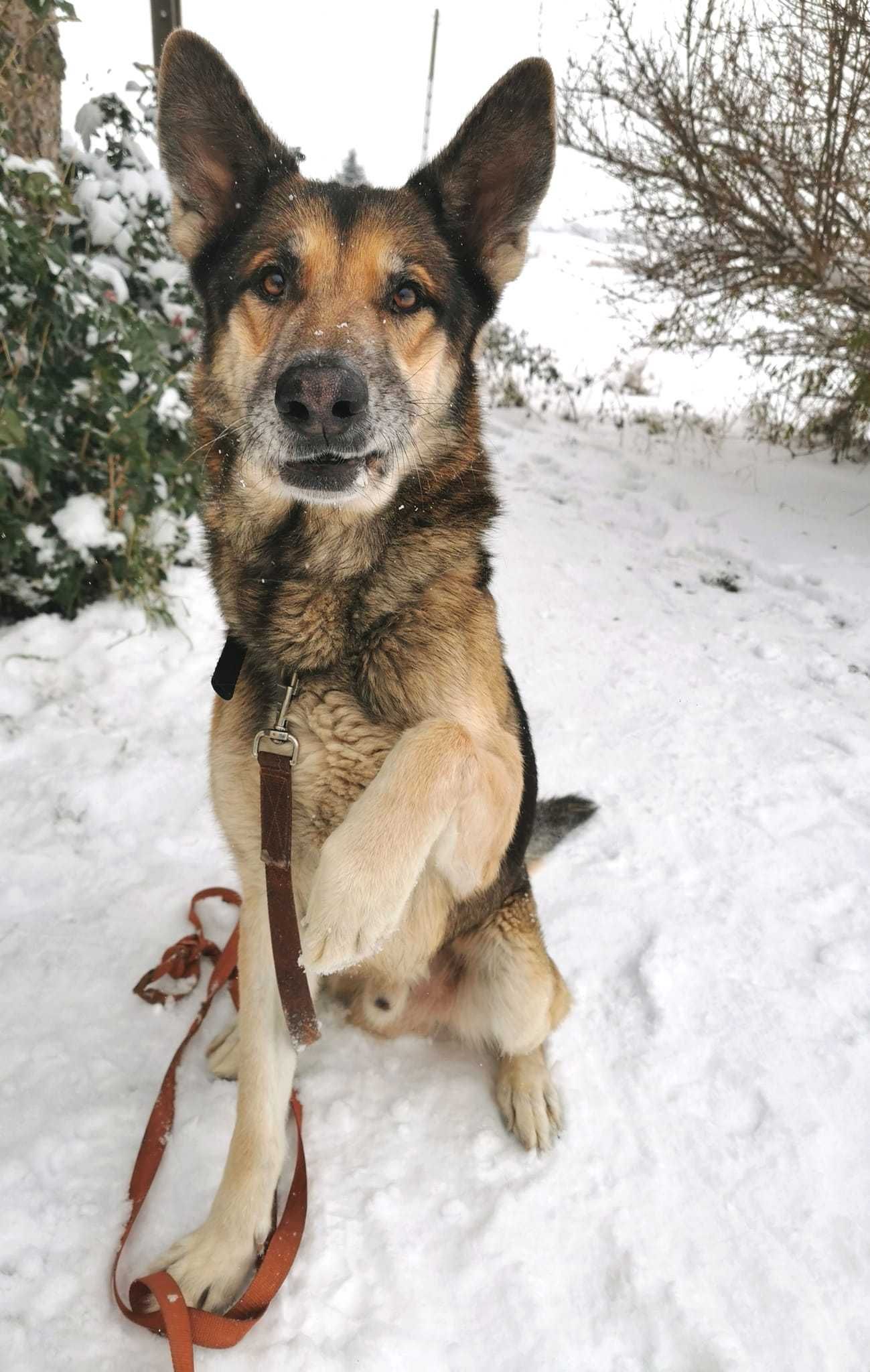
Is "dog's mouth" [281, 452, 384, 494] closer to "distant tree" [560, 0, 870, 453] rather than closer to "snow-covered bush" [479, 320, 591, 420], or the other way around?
"distant tree" [560, 0, 870, 453]

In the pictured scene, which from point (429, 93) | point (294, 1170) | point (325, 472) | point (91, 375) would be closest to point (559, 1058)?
point (294, 1170)

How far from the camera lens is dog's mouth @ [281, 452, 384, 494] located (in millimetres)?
1695

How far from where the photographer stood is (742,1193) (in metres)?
1.83

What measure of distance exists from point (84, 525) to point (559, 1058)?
287 cm

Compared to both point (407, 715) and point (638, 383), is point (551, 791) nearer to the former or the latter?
point (407, 715)

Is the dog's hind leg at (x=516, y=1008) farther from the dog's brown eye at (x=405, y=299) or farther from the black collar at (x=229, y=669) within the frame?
the dog's brown eye at (x=405, y=299)

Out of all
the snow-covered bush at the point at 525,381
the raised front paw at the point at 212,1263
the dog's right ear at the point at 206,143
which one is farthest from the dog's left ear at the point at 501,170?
the snow-covered bush at the point at 525,381

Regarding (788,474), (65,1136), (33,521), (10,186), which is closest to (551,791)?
(65,1136)

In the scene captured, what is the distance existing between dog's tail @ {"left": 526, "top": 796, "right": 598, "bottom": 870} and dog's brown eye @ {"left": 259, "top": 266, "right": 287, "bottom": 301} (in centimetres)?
167

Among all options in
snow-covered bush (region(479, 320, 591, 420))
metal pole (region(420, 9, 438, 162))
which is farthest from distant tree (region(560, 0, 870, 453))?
metal pole (region(420, 9, 438, 162))

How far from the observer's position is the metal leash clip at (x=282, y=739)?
64.0 inches

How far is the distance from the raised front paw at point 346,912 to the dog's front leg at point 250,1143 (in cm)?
46

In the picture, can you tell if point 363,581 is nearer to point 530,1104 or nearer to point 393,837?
A: point 393,837

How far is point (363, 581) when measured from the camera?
5.99 ft
